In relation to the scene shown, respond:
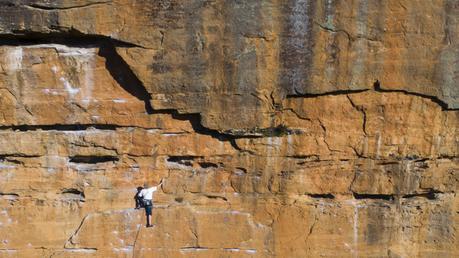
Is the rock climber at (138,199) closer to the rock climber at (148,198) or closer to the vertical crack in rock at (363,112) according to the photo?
the rock climber at (148,198)

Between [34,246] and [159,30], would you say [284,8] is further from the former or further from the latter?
[34,246]

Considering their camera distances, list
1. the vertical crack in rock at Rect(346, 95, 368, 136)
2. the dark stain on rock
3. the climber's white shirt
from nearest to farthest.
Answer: the dark stain on rock
the vertical crack in rock at Rect(346, 95, 368, 136)
the climber's white shirt

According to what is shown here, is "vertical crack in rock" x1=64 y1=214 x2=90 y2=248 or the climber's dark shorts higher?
the climber's dark shorts

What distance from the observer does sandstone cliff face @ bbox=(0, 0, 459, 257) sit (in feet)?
16.2

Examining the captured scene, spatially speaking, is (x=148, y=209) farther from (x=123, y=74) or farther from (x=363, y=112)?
(x=363, y=112)

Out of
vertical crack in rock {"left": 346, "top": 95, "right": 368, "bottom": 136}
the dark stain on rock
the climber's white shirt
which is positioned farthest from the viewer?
the climber's white shirt

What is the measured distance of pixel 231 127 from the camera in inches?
204

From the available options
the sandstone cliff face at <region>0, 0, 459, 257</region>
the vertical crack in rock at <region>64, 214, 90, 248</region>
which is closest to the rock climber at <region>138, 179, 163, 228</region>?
the sandstone cliff face at <region>0, 0, 459, 257</region>

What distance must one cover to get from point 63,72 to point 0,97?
710mm

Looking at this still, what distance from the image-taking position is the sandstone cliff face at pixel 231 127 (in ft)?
16.2

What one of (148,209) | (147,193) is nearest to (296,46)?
(147,193)

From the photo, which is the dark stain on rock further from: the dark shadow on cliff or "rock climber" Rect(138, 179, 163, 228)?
"rock climber" Rect(138, 179, 163, 228)

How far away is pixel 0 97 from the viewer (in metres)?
5.18

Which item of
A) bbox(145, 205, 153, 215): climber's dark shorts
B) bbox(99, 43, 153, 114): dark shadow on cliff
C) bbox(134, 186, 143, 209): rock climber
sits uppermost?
bbox(99, 43, 153, 114): dark shadow on cliff
